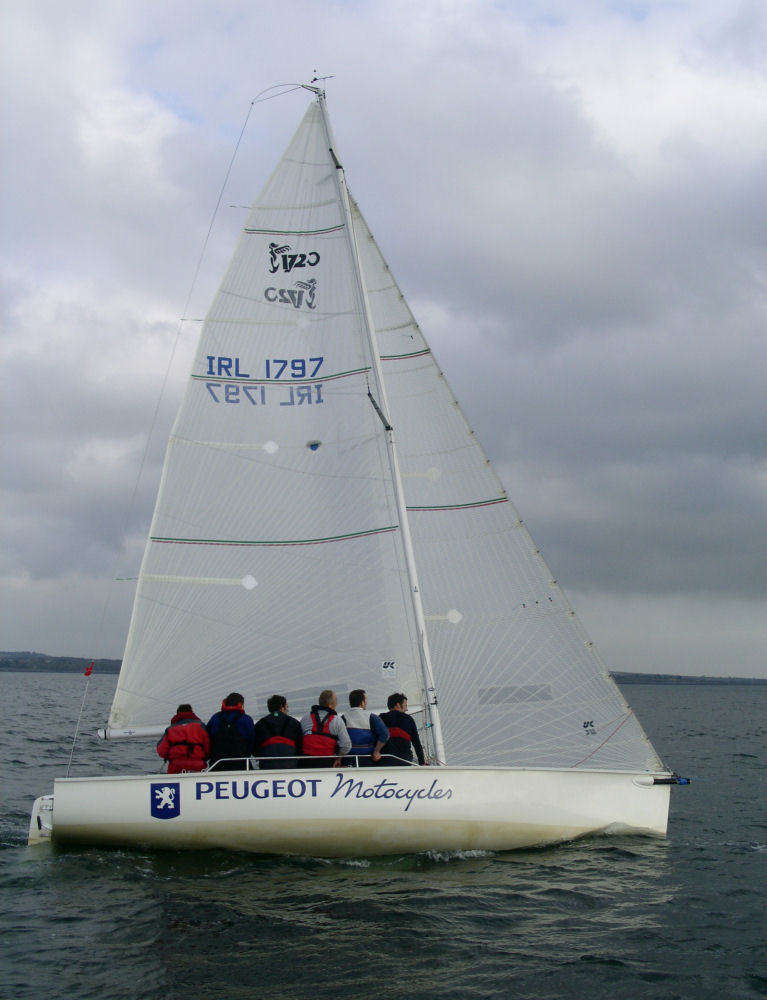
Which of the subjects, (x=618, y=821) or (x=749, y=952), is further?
(x=618, y=821)

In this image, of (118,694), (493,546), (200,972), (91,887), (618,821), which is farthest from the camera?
(493,546)

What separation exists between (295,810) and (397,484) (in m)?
4.00

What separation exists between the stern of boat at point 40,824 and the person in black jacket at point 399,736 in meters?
3.51

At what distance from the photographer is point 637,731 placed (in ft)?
34.2

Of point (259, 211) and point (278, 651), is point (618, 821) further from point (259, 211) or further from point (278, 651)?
point (259, 211)

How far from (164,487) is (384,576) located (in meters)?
2.89

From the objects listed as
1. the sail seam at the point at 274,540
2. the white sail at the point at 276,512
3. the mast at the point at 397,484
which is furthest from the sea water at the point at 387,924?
the sail seam at the point at 274,540

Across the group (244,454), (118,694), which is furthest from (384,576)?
(118,694)

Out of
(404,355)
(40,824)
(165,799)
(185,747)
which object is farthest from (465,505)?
(40,824)

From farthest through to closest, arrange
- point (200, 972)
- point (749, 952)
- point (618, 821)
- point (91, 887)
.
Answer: point (618, 821) < point (91, 887) < point (749, 952) < point (200, 972)

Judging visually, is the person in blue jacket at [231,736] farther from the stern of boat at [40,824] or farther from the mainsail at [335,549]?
the stern of boat at [40,824]

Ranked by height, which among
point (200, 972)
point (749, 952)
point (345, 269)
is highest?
point (345, 269)

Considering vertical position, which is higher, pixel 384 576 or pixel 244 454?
pixel 244 454

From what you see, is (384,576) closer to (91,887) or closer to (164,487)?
(164,487)
